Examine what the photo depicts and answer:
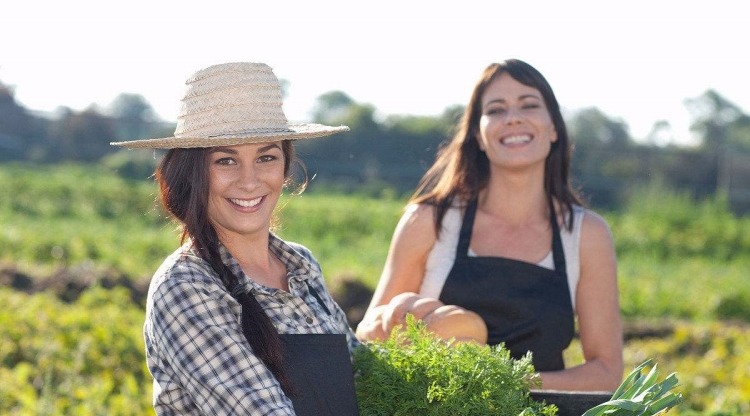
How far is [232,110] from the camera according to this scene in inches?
104

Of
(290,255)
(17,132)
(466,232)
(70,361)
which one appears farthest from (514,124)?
(17,132)

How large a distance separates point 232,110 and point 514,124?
135 centimetres

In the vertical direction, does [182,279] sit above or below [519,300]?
above

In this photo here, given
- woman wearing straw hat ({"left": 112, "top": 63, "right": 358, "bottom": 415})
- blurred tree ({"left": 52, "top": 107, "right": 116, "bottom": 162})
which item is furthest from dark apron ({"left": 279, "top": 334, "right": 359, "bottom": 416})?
blurred tree ({"left": 52, "top": 107, "right": 116, "bottom": 162})

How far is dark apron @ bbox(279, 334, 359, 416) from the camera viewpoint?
2504 millimetres

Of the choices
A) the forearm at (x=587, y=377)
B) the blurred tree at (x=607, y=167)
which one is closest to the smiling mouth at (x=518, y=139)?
the forearm at (x=587, y=377)

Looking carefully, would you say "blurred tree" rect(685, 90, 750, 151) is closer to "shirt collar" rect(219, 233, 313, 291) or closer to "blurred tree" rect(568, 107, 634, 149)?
"blurred tree" rect(568, 107, 634, 149)

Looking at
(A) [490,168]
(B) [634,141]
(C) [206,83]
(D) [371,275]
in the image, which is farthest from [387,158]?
(C) [206,83]

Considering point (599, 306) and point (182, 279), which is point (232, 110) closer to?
point (182, 279)

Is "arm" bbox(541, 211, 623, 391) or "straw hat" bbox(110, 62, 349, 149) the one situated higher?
"straw hat" bbox(110, 62, 349, 149)

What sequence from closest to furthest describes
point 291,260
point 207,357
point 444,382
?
point 207,357
point 444,382
point 291,260

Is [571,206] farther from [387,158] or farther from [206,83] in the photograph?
[387,158]

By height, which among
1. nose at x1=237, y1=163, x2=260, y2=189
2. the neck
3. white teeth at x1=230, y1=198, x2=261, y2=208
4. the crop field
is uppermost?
nose at x1=237, y1=163, x2=260, y2=189

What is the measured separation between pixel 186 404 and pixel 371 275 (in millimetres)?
8163
